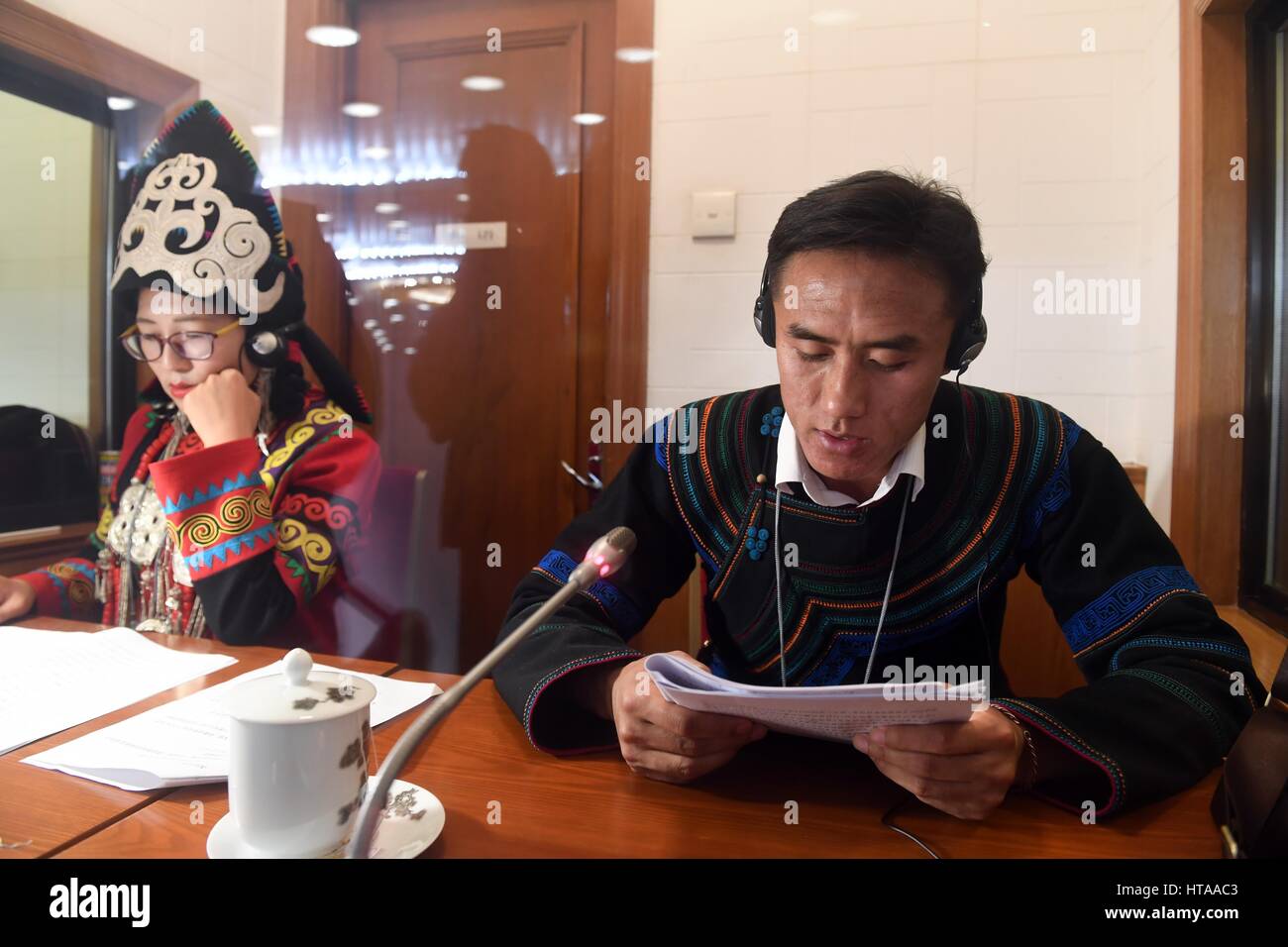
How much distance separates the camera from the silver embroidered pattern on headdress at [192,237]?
1222 millimetres

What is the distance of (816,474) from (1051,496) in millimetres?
273

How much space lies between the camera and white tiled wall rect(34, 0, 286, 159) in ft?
4.31

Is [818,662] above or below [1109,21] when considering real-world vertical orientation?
below

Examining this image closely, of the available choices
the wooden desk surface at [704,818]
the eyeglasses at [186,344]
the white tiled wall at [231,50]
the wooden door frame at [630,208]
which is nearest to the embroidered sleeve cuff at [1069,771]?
the wooden desk surface at [704,818]

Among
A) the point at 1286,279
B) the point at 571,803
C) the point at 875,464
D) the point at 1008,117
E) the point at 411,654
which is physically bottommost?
the point at 411,654

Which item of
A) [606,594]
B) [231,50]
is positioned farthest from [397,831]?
[231,50]

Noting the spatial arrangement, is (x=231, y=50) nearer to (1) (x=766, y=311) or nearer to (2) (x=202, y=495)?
(2) (x=202, y=495)

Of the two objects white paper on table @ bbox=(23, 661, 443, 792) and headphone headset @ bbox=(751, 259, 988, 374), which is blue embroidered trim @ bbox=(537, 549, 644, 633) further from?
headphone headset @ bbox=(751, 259, 988, 374)

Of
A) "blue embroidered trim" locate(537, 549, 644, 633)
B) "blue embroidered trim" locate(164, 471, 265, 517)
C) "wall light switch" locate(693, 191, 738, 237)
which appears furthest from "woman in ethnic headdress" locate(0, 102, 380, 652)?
"wall light switch" locate(693, 191, 738, 237)

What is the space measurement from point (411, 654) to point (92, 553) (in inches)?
21.7

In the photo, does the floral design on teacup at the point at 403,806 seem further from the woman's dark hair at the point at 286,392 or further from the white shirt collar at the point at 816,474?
the woman's dark hair at the point at 286,392
